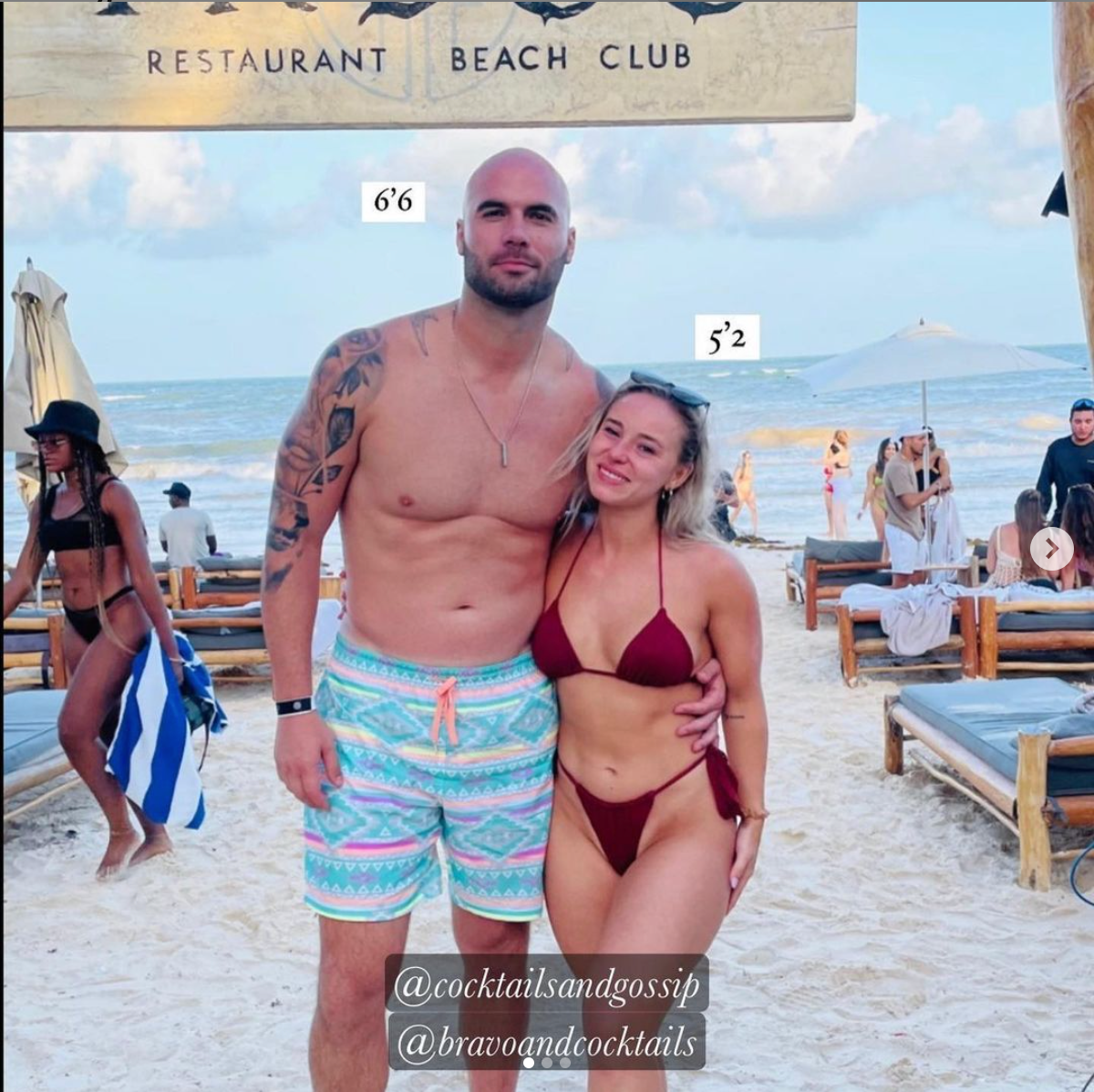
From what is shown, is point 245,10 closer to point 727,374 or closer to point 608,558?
point 608,558

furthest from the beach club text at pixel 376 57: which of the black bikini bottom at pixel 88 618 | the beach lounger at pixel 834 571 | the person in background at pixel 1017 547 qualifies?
the beach lounger at pixel 834 571

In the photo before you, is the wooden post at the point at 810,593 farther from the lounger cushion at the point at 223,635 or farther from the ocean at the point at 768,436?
the ocean at the point at 768,436

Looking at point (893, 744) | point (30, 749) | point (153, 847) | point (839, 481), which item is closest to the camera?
point (153, 847)

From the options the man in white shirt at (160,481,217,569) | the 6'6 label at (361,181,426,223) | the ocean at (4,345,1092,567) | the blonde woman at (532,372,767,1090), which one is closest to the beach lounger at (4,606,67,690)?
the man in white shirt at (160,481,217,569)

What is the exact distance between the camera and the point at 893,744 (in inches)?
230

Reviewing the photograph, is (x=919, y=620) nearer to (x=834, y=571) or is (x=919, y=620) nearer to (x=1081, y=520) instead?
(x=1081, y=520)

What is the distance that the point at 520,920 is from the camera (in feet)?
8.21

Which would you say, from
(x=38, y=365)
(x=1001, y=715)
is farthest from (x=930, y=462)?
(x=38, y=365)

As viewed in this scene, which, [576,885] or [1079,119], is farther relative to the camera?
[576,885]

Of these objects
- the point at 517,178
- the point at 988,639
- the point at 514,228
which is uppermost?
the point at 517,178

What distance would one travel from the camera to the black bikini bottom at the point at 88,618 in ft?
15.5

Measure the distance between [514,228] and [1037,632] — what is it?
617 cm

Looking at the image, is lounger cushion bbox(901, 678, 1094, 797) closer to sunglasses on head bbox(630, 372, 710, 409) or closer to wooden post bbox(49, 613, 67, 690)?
sunglasses on head bbox(630, 372, 710, 409)

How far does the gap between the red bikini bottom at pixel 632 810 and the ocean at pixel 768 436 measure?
60.1 feet
